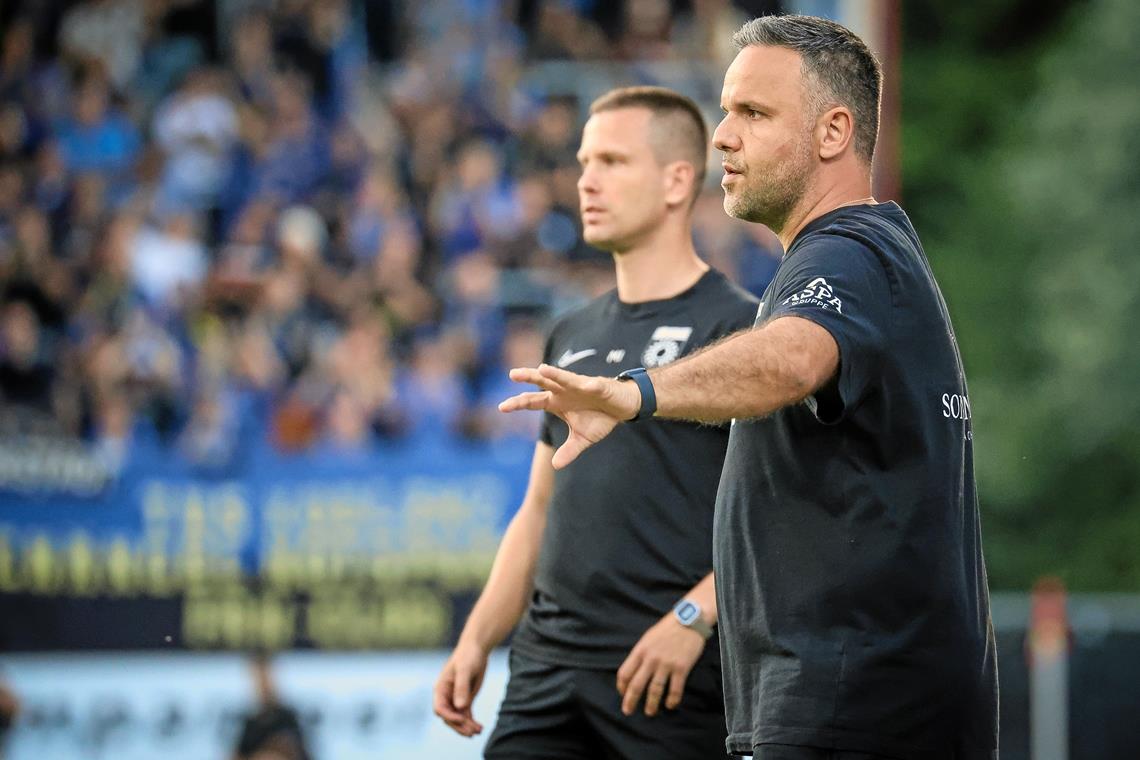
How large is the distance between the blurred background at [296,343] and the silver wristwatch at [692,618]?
5251 millimetres

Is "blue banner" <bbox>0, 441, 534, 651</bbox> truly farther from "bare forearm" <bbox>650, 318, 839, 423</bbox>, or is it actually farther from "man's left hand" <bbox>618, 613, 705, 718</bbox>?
"bare forearm" <bbox>650, 318, 839, 423</bbox>

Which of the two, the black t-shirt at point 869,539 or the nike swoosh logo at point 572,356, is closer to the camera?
the black t-shirt at point 869,539

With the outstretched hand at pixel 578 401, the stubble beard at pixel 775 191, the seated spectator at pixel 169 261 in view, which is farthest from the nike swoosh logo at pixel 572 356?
the seated spectator at pixel 169 261

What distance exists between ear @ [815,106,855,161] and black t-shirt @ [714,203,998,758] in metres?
0.21

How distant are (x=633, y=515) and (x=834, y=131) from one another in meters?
1.65

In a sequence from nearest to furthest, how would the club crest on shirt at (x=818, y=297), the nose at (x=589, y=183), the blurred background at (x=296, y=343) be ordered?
the club crest on shirt at (x=818, y=297) < the nose at (x=589, y=183) < the blurred background at (x=296, y=343)

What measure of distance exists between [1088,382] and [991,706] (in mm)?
20149

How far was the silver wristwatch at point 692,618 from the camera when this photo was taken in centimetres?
458

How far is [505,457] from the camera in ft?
33.9

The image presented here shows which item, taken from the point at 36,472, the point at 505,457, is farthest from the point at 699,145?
the point at 36,472

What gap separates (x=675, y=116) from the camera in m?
5.48

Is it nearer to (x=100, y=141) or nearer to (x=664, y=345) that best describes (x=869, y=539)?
(x=664, y=345)

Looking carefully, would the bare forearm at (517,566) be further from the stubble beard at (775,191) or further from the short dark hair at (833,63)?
the short dark hair at (833,63)

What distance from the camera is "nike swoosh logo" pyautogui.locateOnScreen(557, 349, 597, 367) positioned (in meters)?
5.11
